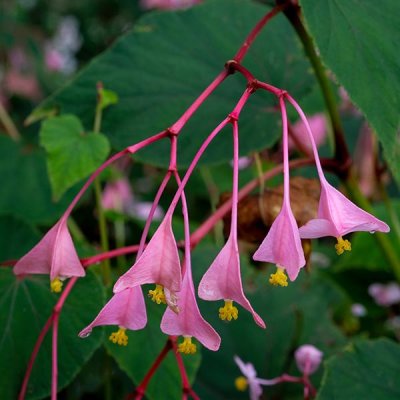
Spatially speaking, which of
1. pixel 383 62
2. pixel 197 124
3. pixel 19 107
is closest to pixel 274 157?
pixel 197 124

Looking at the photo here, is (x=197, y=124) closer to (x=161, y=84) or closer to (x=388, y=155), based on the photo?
(x=161, y=84)

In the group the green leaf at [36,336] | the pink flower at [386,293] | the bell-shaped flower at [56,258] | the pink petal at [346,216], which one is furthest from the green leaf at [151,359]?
the pink flower at [386,293]

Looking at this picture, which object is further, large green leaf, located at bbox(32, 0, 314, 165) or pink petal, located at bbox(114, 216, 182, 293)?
large green leaf, located at bbox(32, 0, 314, 165)

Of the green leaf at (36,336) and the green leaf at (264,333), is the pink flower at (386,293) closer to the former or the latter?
the green leaf at (264,333)

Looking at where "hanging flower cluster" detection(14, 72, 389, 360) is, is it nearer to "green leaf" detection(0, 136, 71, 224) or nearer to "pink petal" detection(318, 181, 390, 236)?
"pink petal" detection(318, 181, 390, 236)

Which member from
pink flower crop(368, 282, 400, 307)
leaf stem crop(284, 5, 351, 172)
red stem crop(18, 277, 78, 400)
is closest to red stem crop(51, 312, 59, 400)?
red stem crop(18, 277, 78, 400)

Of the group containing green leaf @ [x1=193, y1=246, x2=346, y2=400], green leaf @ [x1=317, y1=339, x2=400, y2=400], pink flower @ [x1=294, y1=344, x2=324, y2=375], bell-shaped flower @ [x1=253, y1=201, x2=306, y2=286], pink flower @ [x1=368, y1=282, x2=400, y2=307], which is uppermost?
bell-shaped flower @ [x1=253, y1=201, x2=306, y2=286]

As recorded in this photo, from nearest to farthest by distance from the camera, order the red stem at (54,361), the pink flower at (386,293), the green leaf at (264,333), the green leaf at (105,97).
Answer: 1. the red stem at (54,361)
2. the green leaf at (105,97)
3. the green leaf at (264,333)
4. the pink flower at (386,293)
